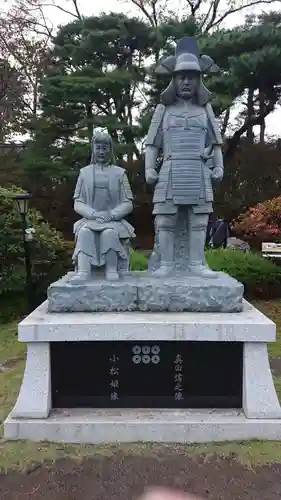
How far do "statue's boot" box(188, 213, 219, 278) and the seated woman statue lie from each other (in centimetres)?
46

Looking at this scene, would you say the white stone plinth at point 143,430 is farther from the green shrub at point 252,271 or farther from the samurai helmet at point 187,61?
the green shrub at point 252,271

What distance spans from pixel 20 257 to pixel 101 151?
13.5ft

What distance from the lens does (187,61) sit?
11.3 ft

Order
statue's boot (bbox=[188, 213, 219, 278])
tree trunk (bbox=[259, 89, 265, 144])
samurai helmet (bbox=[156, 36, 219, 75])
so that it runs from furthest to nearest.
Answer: tree trunk (bbox=[259, 89, 265, 144])
statue's boot (bbox=[188, 213, 219, 278])
samurai helmet (bbox=[156, 36, 219, 75])

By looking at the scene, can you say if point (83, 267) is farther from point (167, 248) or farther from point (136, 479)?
point (136, 479)

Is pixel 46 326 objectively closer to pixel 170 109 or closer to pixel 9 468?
pixel 9 468

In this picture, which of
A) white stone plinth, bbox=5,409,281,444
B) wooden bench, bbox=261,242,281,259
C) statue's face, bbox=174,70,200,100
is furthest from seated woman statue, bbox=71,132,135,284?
wooden bench, bbox=261,242,281,259

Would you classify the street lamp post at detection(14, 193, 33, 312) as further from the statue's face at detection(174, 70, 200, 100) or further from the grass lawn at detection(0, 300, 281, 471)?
the grass lawn at detection(0, 300, 281, 471)

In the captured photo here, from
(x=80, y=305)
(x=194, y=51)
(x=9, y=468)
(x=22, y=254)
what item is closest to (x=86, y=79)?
(x=22, y=254)

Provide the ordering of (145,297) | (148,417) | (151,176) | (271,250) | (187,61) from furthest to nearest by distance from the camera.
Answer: (271,250)
(151,176)
(187,61)
(145,297)
(148,417)

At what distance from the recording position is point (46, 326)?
290cm

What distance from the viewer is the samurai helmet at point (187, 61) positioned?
344 centimetres

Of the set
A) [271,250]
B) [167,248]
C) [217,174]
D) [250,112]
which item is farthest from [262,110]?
[167,248]

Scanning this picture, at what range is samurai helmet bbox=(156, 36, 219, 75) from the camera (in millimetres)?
3436
